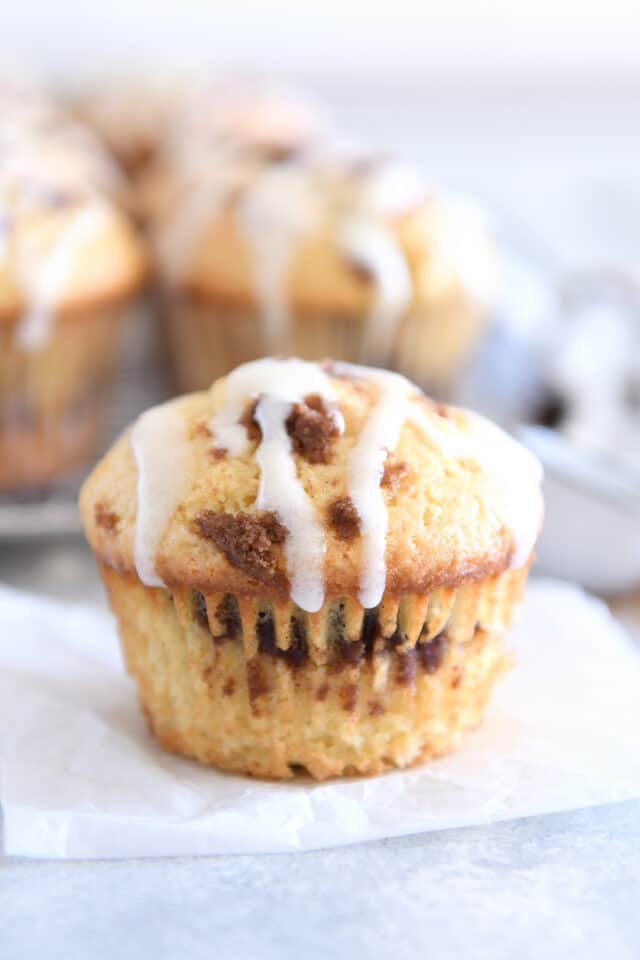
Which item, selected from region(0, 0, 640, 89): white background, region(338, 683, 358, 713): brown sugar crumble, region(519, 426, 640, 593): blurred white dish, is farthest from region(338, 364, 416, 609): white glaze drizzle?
region(0, 0, 640, 89): white background

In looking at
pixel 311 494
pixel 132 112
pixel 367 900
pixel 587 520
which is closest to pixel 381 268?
pixel 587 520

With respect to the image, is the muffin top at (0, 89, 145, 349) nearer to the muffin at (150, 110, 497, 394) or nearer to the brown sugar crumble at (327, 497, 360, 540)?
the muffin at (150, 110, 497, 394)

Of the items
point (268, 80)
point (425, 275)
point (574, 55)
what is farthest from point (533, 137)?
point (425, 275)

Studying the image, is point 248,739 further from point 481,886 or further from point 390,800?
point 481,886

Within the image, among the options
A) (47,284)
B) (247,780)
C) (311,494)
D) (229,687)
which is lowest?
(247,780)

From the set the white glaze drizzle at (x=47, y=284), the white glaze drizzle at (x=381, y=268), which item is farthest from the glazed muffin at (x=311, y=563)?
the white glaze drizzle at (x=381, y=268)

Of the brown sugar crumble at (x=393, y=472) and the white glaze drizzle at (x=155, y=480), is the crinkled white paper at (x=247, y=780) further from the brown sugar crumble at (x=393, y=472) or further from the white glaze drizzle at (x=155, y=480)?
the brown sugar crumble at (x=393, y=472)

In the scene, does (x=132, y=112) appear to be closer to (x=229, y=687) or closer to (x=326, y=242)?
(x=326, y=242)
